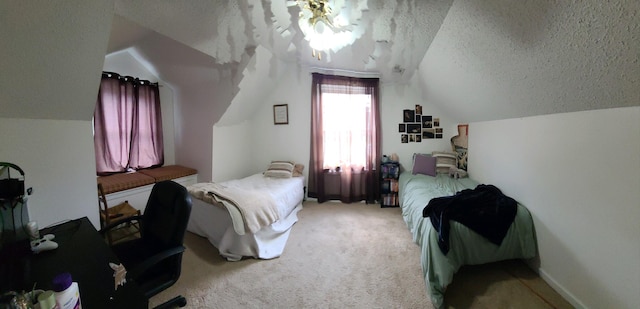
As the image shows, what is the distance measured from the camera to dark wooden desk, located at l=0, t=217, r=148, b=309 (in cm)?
81

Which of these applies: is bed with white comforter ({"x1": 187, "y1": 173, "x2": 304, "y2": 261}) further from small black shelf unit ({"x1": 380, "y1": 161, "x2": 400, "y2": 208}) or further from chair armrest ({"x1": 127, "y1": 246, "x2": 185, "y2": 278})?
small black shelf unit ({"x1": 380, "y1": 161, "x2": 400, "y2": 208})

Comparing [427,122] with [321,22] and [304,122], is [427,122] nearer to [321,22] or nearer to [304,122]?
[304,122]

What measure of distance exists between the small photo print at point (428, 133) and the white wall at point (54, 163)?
4.17 metres

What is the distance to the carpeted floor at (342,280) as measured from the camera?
5.32 feet

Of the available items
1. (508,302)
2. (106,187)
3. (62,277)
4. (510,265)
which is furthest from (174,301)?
(510,265)

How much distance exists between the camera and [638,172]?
48.9 inches

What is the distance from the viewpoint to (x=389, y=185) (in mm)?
3471

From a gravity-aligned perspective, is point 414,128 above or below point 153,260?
above

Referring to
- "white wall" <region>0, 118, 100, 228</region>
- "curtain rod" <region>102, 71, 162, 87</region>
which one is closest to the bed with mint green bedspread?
"white wall" <region>0, 118, 100, 228</region>

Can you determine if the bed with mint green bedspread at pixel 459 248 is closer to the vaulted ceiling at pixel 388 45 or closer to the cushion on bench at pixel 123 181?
the vaulted ceiling at pixel 388 45

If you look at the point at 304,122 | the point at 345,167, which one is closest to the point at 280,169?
the point at 304,122

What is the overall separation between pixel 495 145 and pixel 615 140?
4.00 ft

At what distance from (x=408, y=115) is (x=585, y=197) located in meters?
2.34

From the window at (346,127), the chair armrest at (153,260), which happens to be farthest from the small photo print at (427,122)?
the chair armrest at (153,260)
